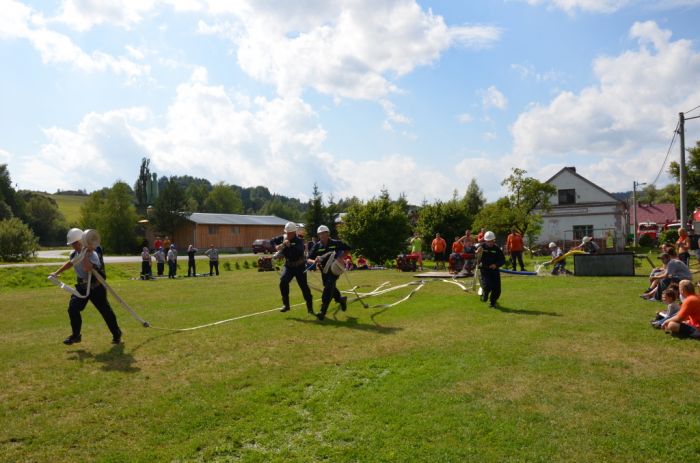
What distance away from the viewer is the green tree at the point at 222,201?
118 metres

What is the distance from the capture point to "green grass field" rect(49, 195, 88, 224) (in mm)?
101188

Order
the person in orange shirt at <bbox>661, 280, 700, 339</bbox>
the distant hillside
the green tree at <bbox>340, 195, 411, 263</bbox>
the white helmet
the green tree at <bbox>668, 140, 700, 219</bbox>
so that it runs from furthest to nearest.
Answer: the distant hillside, the green tree at <bbox>668, 140, 700, 219</bbox>, the green tree at <bbox>340, 195, 411, 263</bbox>, the white helmet, the person in orange shirt at <bbox>661, 280, 700, 339</bbox>

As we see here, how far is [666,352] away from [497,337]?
2.57 metres

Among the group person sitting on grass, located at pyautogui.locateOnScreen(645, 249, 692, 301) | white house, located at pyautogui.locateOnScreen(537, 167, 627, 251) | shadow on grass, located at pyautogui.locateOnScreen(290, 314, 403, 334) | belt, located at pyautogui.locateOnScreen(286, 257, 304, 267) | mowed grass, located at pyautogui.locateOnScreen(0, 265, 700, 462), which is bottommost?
mowed grass, located at pyautogui.locateOnScreen(0, 265, 700, 462)

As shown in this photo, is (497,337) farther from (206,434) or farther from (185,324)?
(185,324)

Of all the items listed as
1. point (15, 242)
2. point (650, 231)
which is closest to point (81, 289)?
point (15, 242)

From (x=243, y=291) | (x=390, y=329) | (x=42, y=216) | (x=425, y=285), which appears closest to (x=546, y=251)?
(x=425, y=285)

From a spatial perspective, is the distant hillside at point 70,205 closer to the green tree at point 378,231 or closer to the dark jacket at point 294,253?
the green tree at point 378,231

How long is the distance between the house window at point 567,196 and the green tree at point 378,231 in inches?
1127

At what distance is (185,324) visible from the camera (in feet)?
36.6

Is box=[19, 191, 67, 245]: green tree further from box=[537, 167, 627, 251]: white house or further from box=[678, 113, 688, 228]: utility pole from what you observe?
box=[678, 113, 688, 228]: utility pole

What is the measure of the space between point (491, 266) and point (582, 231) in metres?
45.3

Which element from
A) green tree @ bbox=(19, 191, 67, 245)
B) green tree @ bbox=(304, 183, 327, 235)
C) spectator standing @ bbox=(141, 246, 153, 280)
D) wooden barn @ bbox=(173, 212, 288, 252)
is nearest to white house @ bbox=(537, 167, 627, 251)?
green tree @ bbox=(304, 183, 327, 235)

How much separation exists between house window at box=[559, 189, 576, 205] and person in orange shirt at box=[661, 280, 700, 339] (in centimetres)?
4872
